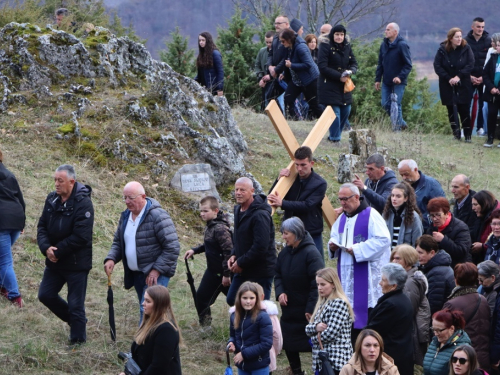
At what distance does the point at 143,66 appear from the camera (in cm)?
1392

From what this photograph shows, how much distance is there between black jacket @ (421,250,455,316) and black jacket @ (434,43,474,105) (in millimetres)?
9462

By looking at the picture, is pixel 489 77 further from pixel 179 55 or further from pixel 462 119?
pixel 179 55

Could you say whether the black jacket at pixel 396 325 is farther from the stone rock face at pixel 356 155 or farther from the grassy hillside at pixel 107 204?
the stone rock face at pixel 356 155

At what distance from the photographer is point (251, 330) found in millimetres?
6852

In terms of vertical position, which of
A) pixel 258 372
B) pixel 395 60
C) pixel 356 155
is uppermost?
pixel 395 60

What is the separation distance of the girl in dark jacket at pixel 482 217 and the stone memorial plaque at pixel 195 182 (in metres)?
4.49

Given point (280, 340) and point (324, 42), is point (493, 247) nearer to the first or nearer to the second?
point (280, 340)

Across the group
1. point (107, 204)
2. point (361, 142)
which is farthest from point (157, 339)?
point (361, 142)

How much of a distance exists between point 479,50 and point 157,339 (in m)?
13.4

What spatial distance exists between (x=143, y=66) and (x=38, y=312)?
641 centimetres

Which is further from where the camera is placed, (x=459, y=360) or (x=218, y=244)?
(x=218, y=244)

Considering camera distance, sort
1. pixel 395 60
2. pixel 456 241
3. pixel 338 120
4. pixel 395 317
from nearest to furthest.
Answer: pixel 395 317, pixel 456 241, pixel 338 120, pixel 395 60

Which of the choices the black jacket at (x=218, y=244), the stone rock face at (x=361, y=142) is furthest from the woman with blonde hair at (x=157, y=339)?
the stone rock face at (x=361, y=142)

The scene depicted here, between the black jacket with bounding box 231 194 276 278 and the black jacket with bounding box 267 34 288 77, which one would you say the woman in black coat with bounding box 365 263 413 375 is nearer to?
the black jacket with bounding box 231 194 276 278
